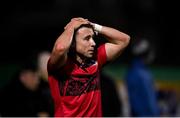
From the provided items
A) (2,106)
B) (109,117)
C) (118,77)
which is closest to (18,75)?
(2,106)

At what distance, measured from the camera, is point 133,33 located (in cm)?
1175

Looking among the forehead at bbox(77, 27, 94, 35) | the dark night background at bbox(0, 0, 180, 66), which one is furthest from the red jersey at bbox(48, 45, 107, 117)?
the dark night background at bbox(0, 0, 180, 66)

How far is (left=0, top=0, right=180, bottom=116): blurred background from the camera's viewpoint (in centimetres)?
1123

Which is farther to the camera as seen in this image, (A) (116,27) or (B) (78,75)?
(A) (116,27)

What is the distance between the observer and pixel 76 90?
563cm

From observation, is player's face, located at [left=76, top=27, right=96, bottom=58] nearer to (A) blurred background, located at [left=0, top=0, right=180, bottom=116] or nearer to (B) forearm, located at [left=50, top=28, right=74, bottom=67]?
(B) forearm, located at [left=50, top=28, right=74, bottom=67]

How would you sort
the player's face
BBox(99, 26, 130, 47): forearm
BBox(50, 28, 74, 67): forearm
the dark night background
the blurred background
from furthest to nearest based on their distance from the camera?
the dark night background, the blurred background, BBox(99, 26, 130, 47): forearm, the player's face, BBox(50, 28, 74, 67): forearm

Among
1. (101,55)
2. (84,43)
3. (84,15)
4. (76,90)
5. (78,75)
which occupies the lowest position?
(84,15)

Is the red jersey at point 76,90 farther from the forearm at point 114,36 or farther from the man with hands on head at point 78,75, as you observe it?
the forearm at point 114,36

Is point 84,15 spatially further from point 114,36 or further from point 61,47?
point 61,47

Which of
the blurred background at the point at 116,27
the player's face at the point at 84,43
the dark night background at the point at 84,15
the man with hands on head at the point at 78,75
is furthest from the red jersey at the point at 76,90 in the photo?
the dark night background at the point at 84,15

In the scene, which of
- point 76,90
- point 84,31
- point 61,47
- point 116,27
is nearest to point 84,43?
point 84,31

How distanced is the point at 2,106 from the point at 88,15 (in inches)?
154

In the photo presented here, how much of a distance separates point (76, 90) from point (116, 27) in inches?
229
